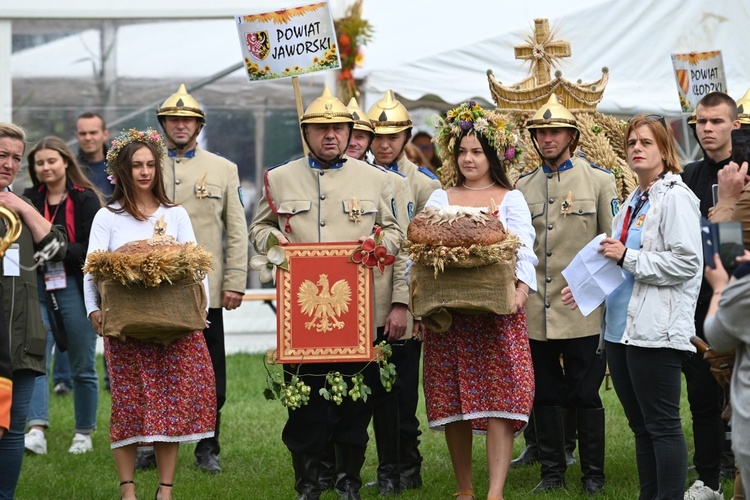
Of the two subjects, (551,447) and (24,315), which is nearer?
(24,315)

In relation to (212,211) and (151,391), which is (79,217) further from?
(151,391)

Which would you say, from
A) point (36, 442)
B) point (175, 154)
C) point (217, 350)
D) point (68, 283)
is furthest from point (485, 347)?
point (36, 442)

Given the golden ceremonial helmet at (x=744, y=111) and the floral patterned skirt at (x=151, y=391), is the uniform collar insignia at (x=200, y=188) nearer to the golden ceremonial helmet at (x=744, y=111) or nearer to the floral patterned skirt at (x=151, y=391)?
the floral patterned skirt at (x=151, y=391)

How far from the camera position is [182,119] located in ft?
25.3

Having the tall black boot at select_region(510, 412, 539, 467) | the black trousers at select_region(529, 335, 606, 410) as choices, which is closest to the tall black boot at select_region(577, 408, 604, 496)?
the black trousers at select_region(529, 335, 606, 410)

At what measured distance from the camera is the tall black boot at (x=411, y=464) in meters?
7.32

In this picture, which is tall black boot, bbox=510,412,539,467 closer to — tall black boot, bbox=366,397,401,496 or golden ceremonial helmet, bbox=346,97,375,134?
tall black boot, bbox=366,397,401,496

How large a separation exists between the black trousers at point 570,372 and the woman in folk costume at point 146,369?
192cm

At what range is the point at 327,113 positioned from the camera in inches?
257

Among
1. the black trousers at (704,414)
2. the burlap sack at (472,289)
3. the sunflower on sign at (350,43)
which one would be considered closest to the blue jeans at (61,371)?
the sunflower on sign at (350,43)

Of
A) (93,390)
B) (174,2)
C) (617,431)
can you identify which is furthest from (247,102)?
(617,431)

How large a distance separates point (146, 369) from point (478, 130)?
2.17 meters

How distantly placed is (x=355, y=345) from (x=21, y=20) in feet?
24.2

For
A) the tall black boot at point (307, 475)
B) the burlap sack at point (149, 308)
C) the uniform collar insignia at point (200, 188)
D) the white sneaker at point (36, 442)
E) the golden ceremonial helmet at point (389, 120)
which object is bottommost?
the white sneaker at point (36, 442)
